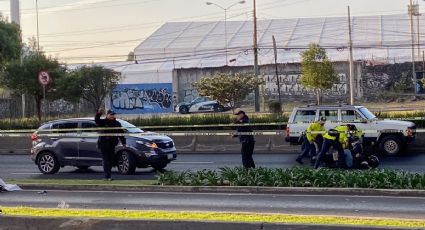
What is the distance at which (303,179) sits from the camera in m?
14.0

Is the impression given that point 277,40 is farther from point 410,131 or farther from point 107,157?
point 107,157

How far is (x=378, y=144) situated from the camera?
869 inches

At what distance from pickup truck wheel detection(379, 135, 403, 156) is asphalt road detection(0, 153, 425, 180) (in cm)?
36

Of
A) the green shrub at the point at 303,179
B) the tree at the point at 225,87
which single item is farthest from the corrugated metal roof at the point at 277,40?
the green shrub at the point at 303,179

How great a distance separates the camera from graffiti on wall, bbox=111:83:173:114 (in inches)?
2443

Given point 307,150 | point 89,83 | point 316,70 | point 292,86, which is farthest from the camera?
point 292,86

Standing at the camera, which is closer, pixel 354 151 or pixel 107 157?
pixel 107 157

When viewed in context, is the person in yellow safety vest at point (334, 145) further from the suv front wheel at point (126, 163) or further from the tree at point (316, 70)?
the tree at point (316, 70)

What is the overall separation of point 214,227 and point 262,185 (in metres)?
6.19

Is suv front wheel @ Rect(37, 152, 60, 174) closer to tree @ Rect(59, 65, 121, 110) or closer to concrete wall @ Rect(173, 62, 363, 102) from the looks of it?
tree @ Rect(59, 65, 121, 110)

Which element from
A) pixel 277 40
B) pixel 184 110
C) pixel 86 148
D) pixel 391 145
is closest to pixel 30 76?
pixel 184 110

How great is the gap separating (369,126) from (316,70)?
2867cm

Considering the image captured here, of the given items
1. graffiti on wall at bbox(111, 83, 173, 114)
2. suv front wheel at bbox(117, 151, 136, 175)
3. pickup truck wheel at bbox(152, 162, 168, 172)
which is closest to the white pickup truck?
pickup truck wheel at bbox(152, 162, 168, 172)

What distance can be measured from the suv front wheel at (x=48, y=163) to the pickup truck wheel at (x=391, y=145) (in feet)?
33.3
